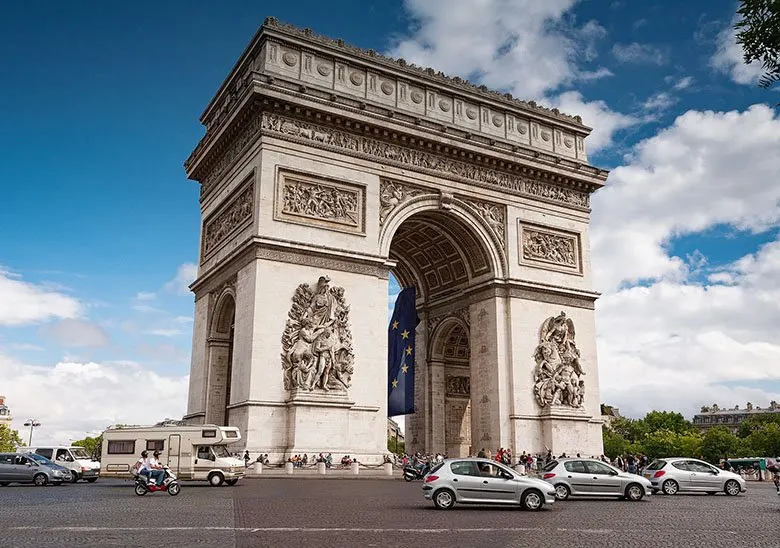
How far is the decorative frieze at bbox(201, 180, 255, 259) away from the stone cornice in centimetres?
164

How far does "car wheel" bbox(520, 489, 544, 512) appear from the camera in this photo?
15.8 metres

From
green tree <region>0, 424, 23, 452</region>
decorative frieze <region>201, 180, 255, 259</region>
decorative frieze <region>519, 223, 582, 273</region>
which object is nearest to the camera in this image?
decorative frieze <region>201, 180, 255, 259</region>

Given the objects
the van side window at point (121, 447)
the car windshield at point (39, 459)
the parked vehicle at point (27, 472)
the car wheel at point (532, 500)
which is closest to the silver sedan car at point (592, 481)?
the car wheel at point (532, 500)

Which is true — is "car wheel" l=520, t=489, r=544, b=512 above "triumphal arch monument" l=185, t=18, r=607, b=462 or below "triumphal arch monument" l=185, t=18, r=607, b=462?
below

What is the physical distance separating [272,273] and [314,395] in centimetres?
459

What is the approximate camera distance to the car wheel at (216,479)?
76.0 feet

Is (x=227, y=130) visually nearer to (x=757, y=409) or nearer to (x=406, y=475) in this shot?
(x=406, y=475)

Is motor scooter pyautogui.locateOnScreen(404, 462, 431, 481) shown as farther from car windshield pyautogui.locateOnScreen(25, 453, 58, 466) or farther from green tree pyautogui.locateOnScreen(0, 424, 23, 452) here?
green tree pyautogui.locateOnScreen(0, 424, 23, 452)

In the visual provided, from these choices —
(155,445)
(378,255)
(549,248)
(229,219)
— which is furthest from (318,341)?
(549,248)

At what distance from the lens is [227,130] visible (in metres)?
31.3

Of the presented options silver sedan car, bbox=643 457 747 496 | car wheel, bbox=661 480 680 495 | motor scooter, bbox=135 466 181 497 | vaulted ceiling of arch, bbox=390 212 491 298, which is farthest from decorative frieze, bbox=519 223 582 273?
motor scooter, bbox=135 466 181 497

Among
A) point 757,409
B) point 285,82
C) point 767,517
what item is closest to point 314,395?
point 285,82

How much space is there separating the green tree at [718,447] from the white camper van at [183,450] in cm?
8239

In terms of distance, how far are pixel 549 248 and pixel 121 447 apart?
1972cm
